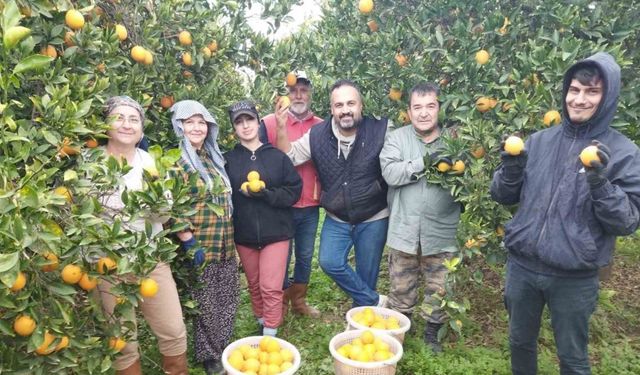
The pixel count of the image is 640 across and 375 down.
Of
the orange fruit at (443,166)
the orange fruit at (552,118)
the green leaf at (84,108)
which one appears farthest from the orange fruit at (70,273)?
the orange fruit at (552,118)

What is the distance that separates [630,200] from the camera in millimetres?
2021

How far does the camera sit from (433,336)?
330cm

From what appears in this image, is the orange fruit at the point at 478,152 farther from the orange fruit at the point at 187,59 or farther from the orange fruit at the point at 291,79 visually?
the orange fruit at the point at 187,59

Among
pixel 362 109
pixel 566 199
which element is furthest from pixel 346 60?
pixel 566 199

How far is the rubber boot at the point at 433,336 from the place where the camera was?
328cm

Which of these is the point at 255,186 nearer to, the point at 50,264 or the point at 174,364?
the point at 174,364

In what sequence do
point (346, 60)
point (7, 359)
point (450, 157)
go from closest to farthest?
1. point (7, 359)
2. point (450, 157)
3. point (346, 60)

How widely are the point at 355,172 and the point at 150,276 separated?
1489 mm

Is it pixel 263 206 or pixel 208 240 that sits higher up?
pixel 263 206

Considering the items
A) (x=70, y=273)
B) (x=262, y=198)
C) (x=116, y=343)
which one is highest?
(x=262, y=198)

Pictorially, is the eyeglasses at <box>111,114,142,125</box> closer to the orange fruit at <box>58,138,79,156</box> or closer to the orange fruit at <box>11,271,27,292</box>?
the orange fruit at <box>58,138,79,156</box>

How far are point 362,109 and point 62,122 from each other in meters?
1.99

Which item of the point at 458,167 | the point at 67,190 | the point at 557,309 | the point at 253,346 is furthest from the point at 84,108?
the point at 557,309

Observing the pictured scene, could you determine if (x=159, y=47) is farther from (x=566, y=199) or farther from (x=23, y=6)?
(x=566, y=199)
